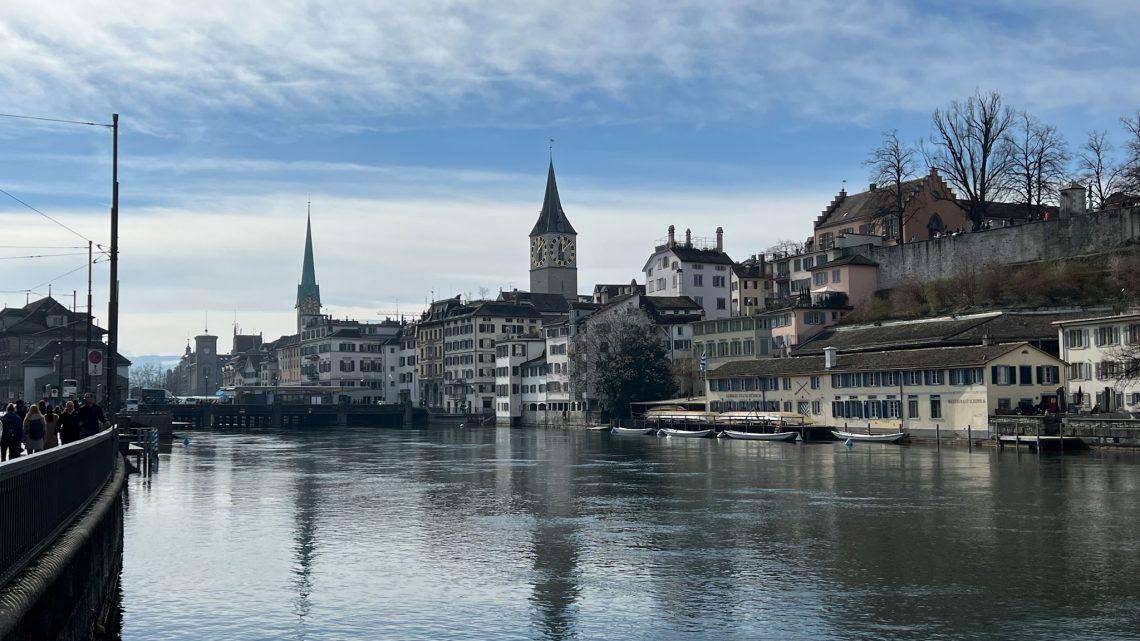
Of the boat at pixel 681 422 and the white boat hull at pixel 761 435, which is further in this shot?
the boat at pixel 681 422

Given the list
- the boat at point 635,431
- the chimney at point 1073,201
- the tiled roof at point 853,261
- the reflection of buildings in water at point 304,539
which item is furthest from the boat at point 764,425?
the reflection of buildings in water at point 304,539

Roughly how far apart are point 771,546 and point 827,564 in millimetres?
2977

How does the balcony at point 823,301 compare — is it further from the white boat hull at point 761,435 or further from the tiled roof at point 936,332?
the white boat hull at point 761,435

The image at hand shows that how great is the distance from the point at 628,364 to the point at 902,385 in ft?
126

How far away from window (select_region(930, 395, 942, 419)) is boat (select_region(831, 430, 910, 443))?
7.80 ft

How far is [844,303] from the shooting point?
356 ft

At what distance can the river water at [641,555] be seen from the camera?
21.8m

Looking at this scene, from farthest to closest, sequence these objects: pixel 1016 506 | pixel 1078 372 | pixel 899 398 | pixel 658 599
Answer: pixel 899 398
pixel 1078 372
pixel 1016 506
pixel 658 599

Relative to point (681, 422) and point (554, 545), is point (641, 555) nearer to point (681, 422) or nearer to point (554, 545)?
point (554, 545)

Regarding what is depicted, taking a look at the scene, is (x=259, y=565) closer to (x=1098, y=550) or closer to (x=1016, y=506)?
(x=1098, y=550)

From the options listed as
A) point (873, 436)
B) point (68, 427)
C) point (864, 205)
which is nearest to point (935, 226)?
point (864, 205)

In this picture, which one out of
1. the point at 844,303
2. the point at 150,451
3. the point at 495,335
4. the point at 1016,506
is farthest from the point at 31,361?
the point at 1016,506

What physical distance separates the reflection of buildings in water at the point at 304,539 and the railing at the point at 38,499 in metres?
4.82

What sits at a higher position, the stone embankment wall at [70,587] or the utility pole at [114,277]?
the utility pole at [114,277]
